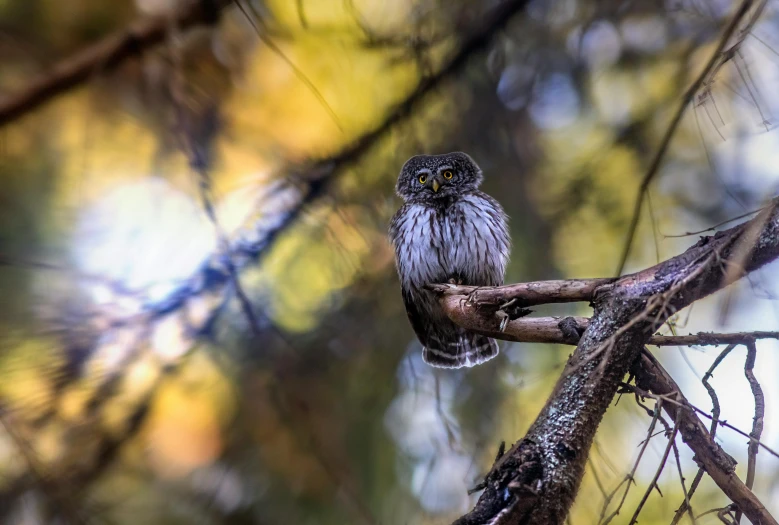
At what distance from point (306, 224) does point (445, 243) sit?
1.95ft

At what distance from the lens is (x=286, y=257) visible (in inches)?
94.3

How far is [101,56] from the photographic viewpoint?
2.03 m

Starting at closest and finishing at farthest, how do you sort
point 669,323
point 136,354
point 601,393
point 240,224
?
point 601,393, point 669,323, point 136,354, point 240,224

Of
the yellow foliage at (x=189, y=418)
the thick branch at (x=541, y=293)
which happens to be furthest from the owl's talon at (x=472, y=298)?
the yellow foliage at (x=189, y=418)

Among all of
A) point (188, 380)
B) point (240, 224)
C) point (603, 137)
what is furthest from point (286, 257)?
point (603, 137)

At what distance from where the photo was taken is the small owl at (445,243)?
96.6 inches

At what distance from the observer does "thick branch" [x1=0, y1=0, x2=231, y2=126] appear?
76.4 inches

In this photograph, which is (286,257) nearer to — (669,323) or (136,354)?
(136,354)

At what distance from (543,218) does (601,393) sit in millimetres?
1472

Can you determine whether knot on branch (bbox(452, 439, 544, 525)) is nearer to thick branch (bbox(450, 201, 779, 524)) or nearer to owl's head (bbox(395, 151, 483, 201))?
thick branch (bbox(450, 201, 779, 524))

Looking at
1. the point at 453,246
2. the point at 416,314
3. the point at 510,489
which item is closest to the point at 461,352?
the point at 416,314

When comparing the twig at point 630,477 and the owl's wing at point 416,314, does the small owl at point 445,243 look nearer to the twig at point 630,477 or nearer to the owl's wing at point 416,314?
the owl's wing at point 416,314

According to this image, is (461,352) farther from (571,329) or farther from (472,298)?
(571,329)

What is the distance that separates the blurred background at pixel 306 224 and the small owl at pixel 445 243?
0.14 metres
